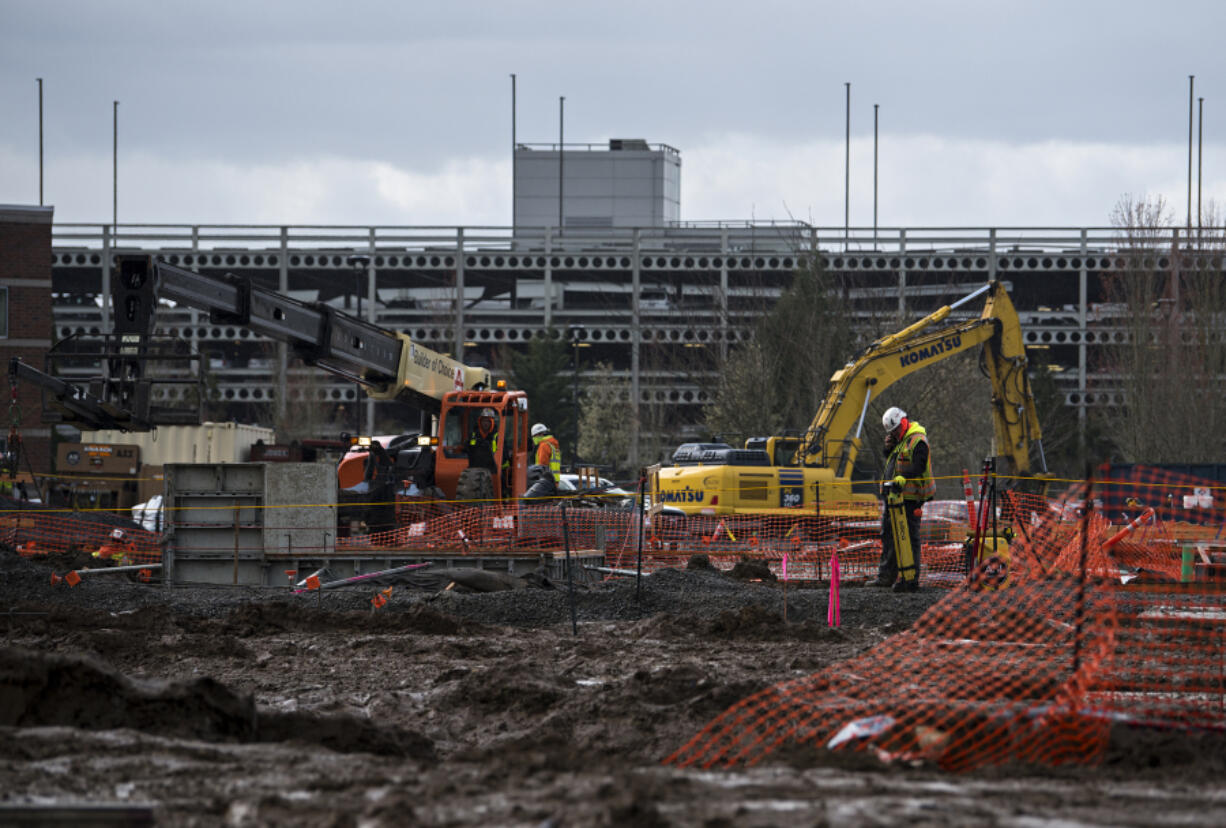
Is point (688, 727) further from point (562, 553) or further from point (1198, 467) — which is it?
point (1198, 467)

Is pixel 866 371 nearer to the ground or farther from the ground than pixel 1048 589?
farther from the ground

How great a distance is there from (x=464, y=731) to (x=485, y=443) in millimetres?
11819

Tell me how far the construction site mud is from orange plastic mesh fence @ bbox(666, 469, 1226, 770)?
12.2 inches

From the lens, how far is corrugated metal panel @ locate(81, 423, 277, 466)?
36844 millimetres

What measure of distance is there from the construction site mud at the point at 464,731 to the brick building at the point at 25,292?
2716 centimetres

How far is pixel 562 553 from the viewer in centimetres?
1678

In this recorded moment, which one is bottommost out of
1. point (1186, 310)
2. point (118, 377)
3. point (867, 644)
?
point (867, 644)

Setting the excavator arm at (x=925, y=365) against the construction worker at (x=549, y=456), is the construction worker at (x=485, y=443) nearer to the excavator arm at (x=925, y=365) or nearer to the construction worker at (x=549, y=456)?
the construction worker at (x=549, y=456)

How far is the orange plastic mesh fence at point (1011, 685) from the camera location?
716 centimetres

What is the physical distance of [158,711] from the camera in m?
7.69

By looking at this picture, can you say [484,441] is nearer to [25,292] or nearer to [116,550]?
[116,550]

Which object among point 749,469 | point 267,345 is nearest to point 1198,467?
point 749,469

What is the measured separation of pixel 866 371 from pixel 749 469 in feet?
8.99

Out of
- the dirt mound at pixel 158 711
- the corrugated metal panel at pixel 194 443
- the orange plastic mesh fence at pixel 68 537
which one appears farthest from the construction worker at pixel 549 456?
the corrugated metal panel at pixel 194 443
